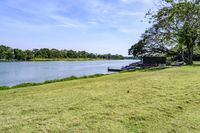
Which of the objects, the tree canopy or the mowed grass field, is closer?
the mowed grass field

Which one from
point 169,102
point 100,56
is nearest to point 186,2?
point 169,102

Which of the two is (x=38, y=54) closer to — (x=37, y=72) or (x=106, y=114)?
(x=37, y=72)

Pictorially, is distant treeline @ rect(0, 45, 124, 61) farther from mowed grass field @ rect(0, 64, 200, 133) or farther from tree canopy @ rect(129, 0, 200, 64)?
mowed grass field @ rect(0, 64, 200, 133)

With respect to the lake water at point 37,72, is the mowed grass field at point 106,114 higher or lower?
higher

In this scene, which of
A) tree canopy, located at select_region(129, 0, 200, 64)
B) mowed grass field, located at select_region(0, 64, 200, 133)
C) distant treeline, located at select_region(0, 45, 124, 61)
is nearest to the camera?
mowed grass field, located at select_region(0, 64, 200, 133)

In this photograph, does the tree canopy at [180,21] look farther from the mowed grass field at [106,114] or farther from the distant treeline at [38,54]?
the distant treeline at [38,54]

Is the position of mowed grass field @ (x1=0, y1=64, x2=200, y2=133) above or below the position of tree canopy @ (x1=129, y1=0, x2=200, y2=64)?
below

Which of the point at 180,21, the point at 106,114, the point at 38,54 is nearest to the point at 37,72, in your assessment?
the point at 180,21

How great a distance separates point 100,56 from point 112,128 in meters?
174

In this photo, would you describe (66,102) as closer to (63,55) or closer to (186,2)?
(186,2)

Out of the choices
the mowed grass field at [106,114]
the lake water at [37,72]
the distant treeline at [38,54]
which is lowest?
the lake water at [37,72]

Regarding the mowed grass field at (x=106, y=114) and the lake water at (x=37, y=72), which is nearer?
the mowed grass field at (x=106, y=114)

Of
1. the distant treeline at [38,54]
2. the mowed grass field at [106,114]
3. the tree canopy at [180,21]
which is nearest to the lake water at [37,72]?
the tree canopy at [180,21]

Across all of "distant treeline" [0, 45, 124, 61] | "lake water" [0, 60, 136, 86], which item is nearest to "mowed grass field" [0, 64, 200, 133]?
"lake water" [0, 60, 136, 86]
